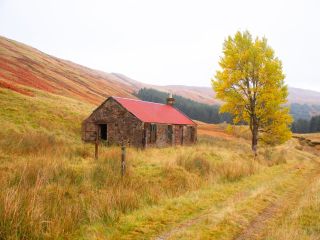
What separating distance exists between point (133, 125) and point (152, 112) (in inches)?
151

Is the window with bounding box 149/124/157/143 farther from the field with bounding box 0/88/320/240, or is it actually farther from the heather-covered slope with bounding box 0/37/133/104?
the heather-covered slope with bounding box 0/37/133/104

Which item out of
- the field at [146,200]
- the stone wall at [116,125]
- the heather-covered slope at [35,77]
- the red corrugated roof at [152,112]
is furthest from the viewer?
the heather-covered slope at [35,77]

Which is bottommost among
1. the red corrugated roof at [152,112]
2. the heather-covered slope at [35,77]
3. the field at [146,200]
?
the field at [146,200]

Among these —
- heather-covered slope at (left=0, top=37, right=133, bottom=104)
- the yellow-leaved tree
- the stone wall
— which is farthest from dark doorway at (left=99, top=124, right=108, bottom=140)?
heather-covered slope at (left=0, top=37, right=133, bottom=104)

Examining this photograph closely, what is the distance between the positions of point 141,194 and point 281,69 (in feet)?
62.9

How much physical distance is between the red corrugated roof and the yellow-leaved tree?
6549 mm

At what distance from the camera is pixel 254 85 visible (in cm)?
2548

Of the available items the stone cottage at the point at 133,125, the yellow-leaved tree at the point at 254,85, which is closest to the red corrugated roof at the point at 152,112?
the stone cottage at the point at 133,125

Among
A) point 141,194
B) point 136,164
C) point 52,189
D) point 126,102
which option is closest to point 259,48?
point 126,102

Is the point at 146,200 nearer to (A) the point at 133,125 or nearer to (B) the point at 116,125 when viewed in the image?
(A) the point at 133,125

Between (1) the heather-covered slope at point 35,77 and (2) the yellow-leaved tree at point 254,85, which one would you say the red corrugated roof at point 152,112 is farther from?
(1) the heather-covered slope at point 35,77

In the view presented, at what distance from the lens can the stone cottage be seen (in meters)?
27.8

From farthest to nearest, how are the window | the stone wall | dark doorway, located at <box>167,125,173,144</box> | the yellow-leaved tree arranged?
dark doorway, located at <box>167,125,173,144</box>
the window
the stone wall
the yellow-leaved tree

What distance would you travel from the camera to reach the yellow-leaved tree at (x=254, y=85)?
24594 millimetres
